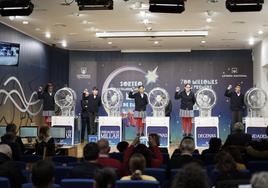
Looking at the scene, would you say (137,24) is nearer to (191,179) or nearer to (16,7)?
(16,7)

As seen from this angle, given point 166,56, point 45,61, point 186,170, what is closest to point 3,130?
point 45,61

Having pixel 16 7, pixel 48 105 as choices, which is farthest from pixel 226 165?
pixel 48 105

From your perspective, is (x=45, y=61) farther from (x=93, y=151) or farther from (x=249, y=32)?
(x=93, y=151)

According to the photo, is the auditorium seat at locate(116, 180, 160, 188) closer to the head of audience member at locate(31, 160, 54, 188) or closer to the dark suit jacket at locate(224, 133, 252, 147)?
the head of audience member at locate(31, 160, 54, 188)

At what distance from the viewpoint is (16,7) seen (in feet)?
27.9

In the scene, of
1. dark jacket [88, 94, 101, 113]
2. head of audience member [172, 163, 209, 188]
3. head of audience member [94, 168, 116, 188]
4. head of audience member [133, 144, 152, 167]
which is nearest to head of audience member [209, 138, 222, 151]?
head of audience member [133, 144, 152, 167]

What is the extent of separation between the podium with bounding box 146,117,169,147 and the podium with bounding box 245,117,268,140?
2.31 meters

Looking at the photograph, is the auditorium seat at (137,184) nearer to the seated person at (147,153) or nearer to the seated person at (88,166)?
the seated person at (88,166)

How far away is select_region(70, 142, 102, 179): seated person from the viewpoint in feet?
15.6

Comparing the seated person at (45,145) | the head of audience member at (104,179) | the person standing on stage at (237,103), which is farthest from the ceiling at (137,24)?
the head of audience member at (104,179)

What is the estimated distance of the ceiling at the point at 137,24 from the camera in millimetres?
10649

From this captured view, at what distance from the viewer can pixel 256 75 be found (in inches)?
659

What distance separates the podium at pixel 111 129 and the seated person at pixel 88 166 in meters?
8.02

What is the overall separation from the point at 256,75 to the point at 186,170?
48.7 ft
